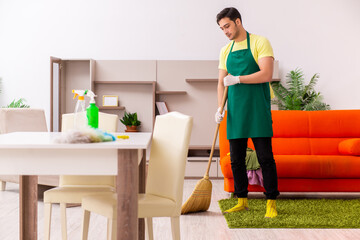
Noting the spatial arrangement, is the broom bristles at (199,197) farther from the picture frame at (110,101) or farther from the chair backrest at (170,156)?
the picture frame at (110,101)

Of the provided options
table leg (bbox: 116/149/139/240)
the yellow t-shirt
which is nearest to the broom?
the yellow t-shirt

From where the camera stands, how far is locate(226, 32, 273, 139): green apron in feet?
11.0

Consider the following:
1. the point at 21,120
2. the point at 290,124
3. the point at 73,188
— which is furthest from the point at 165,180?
the point at 290,124

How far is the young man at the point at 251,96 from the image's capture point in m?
3.34

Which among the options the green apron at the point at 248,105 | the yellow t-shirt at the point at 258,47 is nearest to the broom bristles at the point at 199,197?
the green apron at the point at 248,105

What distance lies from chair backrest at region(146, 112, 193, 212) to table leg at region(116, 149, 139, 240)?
0.32m

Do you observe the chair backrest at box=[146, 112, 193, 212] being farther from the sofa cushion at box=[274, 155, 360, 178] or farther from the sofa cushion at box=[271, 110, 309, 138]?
the sofa cushion at box=[271, 110, 309, 138]

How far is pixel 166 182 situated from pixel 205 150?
4023 mm

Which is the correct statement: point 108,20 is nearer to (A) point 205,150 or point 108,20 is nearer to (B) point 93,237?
(A) point 205,150

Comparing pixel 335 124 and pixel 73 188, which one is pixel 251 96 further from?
pixel 335 124

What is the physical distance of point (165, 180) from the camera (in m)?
2.12

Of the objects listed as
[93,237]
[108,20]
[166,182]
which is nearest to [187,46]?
[108,20]

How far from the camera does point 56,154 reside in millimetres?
1714

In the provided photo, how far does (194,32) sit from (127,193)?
4791 millimetres
